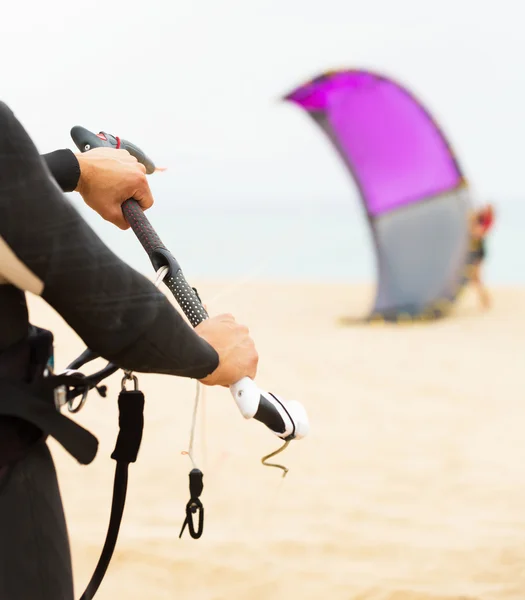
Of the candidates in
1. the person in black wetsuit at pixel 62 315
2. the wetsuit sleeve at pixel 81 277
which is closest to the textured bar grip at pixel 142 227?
the person in black wetsuit at pixel 62 315

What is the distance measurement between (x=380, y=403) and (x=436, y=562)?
A: 285 cm

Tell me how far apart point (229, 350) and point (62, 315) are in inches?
13.7

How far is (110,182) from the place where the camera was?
1.66 metres

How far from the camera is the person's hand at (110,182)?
165 cm

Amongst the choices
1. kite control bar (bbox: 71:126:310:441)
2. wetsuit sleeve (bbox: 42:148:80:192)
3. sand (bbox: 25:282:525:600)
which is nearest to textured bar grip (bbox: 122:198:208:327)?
kite control bar (bbox: 71:126:310:441)

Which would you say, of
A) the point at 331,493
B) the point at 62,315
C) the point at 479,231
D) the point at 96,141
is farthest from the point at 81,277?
the point at 479,231

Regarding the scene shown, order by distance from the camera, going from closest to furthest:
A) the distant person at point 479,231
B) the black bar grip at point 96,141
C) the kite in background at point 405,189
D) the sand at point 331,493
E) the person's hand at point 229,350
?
the person's hand at point 229,350 → the black bar grip at point 96,141 → the sand at point 331,493 → the kite in background at point 405,189 → the distant person at point 479,231

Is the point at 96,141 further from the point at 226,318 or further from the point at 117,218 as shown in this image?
the point at 226,318

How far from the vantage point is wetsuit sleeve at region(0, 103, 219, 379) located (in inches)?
48.7

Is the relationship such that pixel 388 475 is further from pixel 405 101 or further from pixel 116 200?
pixel 405 101

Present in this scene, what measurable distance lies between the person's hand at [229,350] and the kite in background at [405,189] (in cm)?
895

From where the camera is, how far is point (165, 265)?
5.32 feet

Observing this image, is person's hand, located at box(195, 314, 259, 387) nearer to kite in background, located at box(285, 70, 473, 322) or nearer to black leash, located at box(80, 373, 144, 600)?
black leash, located at box(80, 373, 144, 600)

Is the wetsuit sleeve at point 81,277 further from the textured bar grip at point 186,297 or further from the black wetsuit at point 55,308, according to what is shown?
the textured bar grip at point 186,297
